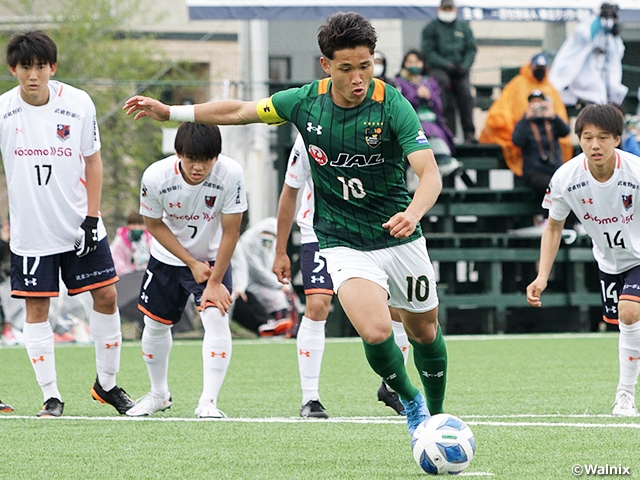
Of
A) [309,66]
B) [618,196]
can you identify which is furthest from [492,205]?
[309,66]

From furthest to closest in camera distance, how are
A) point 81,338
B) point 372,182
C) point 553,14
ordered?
point 553,14, point 81,338, point 372,182

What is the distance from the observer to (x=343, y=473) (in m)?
4.64

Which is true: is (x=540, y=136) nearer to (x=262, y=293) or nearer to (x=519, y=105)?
(x=519, y=105)

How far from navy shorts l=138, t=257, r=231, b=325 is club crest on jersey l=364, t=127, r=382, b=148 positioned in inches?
76.5

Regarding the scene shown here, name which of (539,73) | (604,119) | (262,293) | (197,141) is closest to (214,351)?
(197,141)

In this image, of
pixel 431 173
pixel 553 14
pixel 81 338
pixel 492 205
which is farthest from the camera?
pixel 553 14

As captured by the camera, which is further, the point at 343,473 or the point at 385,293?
the point at 385,293

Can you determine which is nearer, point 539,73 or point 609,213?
point 609,213

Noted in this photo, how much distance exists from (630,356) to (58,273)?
138 inches

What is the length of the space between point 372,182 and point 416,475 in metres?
1.44

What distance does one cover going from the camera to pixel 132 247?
46.4 ft

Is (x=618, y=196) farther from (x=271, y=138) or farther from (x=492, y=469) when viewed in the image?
(x=271, y=138)

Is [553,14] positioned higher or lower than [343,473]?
higher

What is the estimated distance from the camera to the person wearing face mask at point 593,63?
50.5 feet
